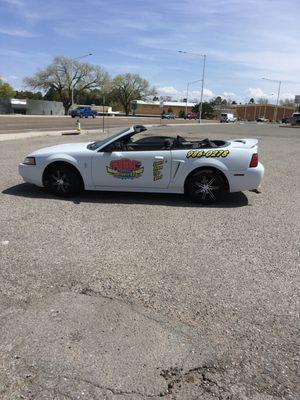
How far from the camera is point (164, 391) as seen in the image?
8.97 ft

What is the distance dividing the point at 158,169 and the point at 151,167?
0.13 m

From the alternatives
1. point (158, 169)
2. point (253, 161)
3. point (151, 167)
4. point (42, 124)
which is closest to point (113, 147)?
point (151, 167)

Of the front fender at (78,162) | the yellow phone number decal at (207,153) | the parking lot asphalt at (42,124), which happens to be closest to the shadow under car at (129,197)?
the front fender at (78,162)

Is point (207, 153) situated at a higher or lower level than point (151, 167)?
higher

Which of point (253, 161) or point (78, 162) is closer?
point (253, 161)

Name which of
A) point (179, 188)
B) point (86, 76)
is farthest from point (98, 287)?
point (86, 76)

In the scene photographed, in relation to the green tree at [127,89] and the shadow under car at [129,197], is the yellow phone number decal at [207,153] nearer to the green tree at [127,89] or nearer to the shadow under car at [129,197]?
the shadow under car at [129,197]

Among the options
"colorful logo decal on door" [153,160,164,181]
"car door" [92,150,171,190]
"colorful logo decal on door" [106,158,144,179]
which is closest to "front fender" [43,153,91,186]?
"car door" [92,150,171,190]

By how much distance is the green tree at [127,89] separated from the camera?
12594 centimetres

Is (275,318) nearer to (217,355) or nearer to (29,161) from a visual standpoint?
(217,355)

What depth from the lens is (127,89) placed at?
128 meters

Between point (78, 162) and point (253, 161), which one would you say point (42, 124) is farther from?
point (253, 161)

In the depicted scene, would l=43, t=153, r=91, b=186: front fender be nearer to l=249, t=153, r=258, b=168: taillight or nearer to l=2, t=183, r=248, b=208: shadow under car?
l=2, t=183, r=248, b=208: shadow under car

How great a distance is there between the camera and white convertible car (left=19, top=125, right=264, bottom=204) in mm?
7219
